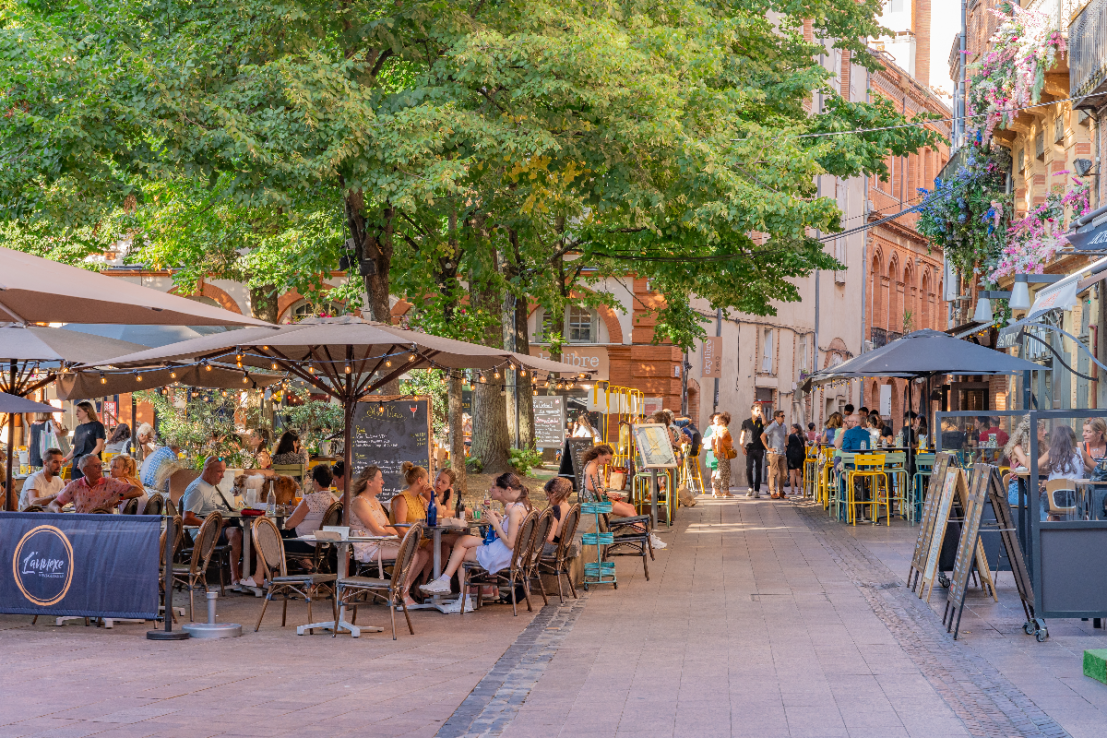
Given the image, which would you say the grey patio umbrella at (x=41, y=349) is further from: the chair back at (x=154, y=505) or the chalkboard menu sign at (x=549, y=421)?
the chalkboard menu sign at (x=549, y=421)

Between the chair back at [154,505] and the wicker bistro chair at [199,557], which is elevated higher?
the chair back at [154,505]

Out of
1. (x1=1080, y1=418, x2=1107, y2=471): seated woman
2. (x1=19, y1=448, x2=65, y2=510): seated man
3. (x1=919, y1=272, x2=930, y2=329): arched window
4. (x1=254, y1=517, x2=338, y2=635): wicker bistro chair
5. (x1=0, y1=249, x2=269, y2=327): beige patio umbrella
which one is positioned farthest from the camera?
(x1=919, y1=272, x2=930, y2=329): arched window

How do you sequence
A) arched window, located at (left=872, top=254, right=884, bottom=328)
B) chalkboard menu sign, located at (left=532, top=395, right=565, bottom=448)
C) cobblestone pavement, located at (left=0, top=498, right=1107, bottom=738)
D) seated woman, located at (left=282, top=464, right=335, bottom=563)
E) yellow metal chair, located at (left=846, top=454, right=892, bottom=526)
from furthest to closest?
arched window, located at (left=872, top=254, right=884, bottom=328), chalkboard menu sign, located at (left=532, top=395, right=565, bottom=448), yellow metal chair, located at (left=846, top=454, right=892, bottom=526), seated woman, located at (left=282, top=464, right=335, bottom=563), cobblestone pavement, located at (left=0, top=498, right=1107, bottom=738)

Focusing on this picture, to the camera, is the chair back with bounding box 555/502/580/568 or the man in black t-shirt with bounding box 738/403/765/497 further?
the man in black t-shirt with bounding box 738/403/765/497

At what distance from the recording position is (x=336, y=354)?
14.2 meters

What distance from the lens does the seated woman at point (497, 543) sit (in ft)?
38.5

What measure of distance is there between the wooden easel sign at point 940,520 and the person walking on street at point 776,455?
16414mm

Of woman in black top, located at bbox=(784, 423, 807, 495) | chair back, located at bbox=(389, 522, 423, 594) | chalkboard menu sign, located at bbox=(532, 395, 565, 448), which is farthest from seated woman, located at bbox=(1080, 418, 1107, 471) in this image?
chalkboard menu sign, located at bbox=(532, 395, 565, 448)

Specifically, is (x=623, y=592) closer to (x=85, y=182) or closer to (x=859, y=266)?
(x=85, y=182)

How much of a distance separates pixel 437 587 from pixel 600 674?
3.26m

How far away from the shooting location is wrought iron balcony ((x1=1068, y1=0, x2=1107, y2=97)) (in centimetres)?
→ 1838

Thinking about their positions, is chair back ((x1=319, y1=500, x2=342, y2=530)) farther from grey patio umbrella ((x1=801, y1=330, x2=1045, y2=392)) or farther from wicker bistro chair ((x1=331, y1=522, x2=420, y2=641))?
grey patio umbrella ((x1=801, y1=330, x2=1045, y2=392))

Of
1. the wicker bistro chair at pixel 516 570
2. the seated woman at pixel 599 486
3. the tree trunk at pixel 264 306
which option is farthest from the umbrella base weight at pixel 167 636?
the tree trunk at pixel 264 306

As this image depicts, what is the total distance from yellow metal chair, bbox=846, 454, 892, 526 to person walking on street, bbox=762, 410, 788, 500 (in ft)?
20.7
